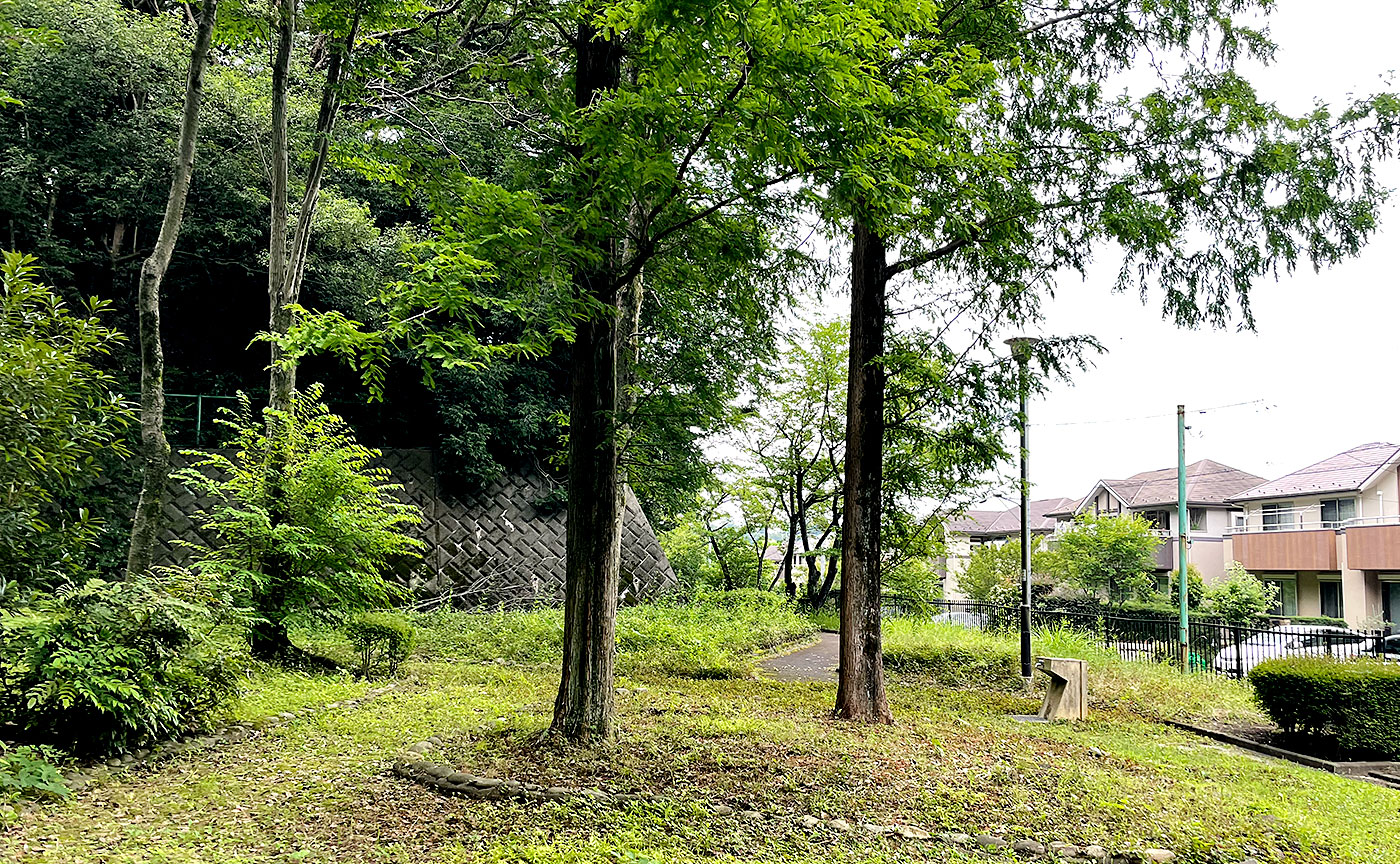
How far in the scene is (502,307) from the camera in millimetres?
5387

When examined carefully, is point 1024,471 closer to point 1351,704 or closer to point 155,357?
point 1351,704

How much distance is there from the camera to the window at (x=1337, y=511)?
26862 mm

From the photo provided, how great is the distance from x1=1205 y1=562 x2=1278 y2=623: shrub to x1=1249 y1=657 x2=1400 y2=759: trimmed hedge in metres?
17.4

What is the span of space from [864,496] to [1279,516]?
28.6 meters

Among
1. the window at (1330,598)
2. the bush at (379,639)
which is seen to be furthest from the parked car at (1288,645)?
the window at (1330,598)

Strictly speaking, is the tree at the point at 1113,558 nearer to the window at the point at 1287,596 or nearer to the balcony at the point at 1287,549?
the balcony at the point at 1287,549

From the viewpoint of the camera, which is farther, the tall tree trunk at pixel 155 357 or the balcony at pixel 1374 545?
the balcony at pixel 1374 545

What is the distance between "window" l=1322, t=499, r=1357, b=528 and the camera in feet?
88.1

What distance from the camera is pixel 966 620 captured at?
1941cm

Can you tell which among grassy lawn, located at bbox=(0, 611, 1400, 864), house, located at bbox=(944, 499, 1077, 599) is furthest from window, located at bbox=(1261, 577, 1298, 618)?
grassy lawn, located at bbox=(0, 611, 1400, 864)

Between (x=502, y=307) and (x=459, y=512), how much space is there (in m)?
11.2

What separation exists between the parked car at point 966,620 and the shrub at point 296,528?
1202cm

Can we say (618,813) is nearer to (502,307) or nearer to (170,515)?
(502,307)

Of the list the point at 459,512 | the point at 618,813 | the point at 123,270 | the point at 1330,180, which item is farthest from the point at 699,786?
the point at 123,270
